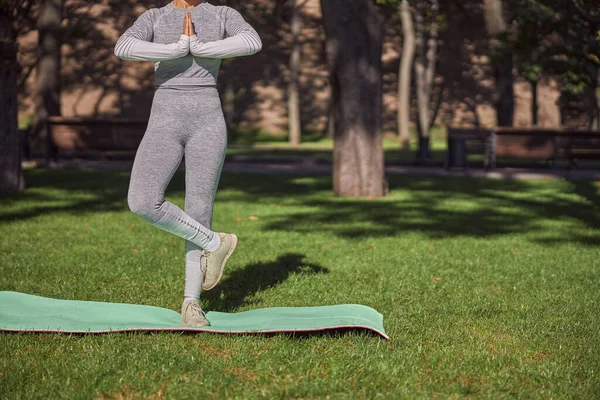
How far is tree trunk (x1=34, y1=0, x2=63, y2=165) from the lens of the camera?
21.2 m

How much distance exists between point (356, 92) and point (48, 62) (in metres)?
10.5

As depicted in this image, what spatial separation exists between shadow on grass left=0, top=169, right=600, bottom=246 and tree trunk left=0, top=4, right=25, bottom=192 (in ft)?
1.47

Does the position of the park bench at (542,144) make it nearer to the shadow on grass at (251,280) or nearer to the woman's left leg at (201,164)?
the shadow on grass at (251,280)

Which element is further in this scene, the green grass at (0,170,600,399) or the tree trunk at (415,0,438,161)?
the tree trunk at (415,0,438,161)

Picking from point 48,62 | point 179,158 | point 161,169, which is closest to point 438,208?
point 179,158

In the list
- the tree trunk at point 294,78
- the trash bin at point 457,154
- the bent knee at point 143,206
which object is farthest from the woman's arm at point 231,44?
the tree trunk at point 294,78

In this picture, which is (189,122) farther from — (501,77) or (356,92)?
(501,77)

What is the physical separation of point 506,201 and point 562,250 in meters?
4.60

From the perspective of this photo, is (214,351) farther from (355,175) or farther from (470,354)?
(355,175)

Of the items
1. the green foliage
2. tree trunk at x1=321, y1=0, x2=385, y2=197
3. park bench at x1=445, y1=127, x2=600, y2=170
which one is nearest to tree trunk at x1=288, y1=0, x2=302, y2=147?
park bench at x1=445, y1=127, x2=600, y2=170

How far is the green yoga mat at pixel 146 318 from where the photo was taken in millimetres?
5500

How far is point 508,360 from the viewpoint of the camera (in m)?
5.10

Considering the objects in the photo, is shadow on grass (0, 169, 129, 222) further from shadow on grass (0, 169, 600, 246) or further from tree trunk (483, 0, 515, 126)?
tree trunk (483, 0, 515, 126)

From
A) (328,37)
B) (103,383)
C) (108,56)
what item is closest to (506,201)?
(328,37)
